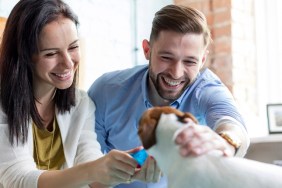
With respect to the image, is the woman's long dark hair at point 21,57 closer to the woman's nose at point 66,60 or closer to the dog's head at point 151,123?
the woman's nose at point 66,60

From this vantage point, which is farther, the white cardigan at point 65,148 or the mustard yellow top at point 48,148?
the mustard yellow top at point 48,148

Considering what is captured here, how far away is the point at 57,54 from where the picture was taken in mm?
1087

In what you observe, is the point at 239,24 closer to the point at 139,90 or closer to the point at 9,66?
the point at 139,90

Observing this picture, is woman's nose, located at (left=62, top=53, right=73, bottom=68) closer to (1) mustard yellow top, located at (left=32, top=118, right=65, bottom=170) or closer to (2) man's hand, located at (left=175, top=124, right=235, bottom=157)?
(1) mustard yellow top, located at (left=32, top=118, right=65, bottom=170)

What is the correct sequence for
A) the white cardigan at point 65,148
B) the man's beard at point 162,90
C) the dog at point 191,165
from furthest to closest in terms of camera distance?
the man's beard at point 162,90, the white cardigan at point 65,148, the dog at point 191,165

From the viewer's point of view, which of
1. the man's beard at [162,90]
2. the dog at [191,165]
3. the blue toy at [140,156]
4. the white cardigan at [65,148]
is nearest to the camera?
the dog at [191,165]

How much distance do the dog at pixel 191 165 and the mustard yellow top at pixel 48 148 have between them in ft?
1.73

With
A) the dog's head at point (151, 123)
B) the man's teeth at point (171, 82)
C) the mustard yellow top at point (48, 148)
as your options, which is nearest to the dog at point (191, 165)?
the dog's head at point (151, 123)

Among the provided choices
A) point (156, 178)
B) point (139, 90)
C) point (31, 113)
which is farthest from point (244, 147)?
point (31, 113)

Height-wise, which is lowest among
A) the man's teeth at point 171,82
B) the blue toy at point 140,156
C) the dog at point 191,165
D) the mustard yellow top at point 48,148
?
the mustard yellow top at point 48,148

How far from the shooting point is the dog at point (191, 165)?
25.2 inches

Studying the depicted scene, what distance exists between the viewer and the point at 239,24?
1.99 meters

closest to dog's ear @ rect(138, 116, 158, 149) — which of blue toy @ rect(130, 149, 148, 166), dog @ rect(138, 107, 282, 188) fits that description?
dog @ rect(138, 107, 282, 188)

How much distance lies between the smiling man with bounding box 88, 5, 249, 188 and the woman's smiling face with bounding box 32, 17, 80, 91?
0.65 ft
